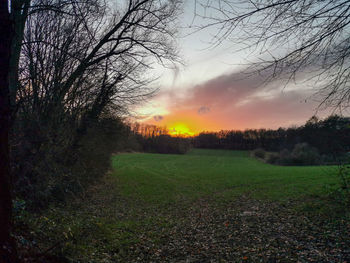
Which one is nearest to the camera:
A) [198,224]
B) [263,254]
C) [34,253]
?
[34,253]

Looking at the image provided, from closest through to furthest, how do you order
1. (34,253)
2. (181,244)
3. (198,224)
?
(34,253), (181,244), (198,224)

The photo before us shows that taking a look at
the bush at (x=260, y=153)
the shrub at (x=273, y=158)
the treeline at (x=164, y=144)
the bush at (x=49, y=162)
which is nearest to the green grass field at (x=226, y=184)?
the bush at (x=49, y=162)

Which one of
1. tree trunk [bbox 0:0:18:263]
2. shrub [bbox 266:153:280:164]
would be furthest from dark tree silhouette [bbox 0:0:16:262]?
shrub [bbox 266:153:280:164]

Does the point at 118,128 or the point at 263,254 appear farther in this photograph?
the point at 118,128

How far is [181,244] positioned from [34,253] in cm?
370

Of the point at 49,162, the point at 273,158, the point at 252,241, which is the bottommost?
the point at 273,158

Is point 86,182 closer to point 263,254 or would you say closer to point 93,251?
point 93,251

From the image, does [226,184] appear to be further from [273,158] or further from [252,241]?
[273,158]

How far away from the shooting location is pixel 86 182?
1221 centimetres

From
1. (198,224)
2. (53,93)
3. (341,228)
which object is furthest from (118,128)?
(341,228)

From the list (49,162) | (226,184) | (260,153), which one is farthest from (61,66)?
(260,153)

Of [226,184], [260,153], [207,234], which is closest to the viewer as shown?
[207,234]

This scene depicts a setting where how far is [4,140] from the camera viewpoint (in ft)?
9.22

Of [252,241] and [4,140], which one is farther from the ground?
[4,140]
